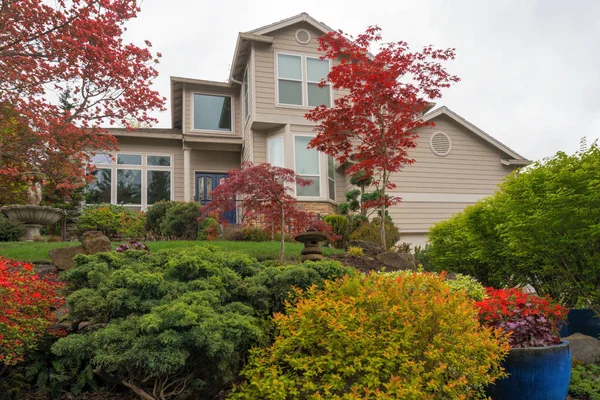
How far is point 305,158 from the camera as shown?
14141 mm

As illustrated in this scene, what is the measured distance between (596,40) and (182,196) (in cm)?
1327

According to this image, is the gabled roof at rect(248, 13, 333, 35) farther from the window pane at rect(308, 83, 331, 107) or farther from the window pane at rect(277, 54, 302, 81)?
the window pane at rect(308, 83, 331, 107)

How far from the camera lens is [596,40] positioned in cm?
873

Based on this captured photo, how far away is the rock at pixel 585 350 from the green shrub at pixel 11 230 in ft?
37.2

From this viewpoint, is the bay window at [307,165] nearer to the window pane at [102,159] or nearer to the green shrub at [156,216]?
the green shrub at [156,216]

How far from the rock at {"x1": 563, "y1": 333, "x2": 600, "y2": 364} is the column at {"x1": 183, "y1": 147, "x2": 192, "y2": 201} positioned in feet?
41.8

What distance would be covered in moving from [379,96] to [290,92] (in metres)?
5.58

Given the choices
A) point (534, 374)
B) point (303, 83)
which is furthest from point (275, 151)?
point (534, 374)

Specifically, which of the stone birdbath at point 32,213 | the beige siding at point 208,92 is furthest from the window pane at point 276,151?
the stone birdbath at point 32,213

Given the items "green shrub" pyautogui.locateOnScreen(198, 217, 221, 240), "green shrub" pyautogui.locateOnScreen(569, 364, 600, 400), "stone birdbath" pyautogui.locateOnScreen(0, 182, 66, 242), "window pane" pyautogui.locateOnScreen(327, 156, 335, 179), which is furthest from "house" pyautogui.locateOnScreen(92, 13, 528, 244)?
"green shrub" pyautogui.locateOnScreen(569, 364, 600, 400)

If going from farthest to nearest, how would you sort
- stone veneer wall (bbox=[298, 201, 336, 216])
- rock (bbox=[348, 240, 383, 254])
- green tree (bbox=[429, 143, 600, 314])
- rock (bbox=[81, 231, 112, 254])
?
stone veneer wall (bbox=[298, 201, 336, 216]) → rock (bbox=[348, 240, 383, 254]) → rock (bbox=[81, 231, 112, 254]) → green tree (bbox=[429, 143, 600, 314])

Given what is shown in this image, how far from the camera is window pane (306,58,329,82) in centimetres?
1473

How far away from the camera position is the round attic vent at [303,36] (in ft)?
48.7

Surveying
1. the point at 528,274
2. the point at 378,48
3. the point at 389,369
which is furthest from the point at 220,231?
the point at 389,369
